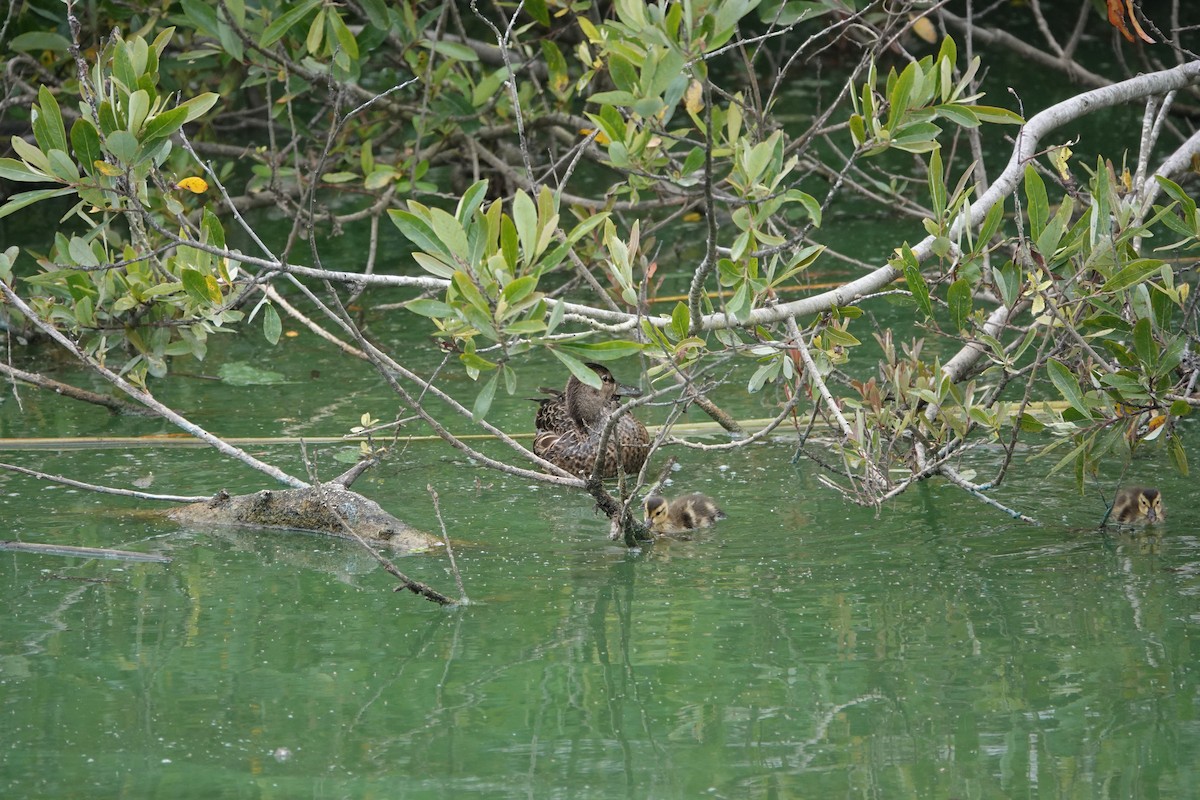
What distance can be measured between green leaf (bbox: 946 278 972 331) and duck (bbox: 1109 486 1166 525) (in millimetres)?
1061

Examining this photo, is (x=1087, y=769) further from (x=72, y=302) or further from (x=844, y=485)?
(x=72, y=302)

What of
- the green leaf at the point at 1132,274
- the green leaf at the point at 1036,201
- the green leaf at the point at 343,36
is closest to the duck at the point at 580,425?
the green leaf at the point at 343,36

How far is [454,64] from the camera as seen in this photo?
8.23 meters

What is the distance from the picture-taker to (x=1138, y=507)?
5.13 metres

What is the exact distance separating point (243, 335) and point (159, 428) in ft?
5.04

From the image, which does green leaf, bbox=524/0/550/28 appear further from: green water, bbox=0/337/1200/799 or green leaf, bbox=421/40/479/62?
green water, bbox=0/337/1200/799

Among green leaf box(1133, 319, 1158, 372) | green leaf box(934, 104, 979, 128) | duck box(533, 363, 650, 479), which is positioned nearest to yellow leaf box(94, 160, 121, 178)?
green leaf box(934, 104, 979, 128)

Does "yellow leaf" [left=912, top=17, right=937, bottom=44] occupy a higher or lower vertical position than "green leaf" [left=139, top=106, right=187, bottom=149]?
higher

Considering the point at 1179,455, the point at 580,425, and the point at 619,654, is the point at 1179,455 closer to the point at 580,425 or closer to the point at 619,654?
the point at 619,654

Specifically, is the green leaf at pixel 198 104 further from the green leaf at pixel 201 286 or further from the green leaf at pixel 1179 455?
the green leaf at pixel 1179 455

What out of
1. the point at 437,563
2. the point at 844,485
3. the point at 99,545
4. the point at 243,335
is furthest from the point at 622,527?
the point at 243,335

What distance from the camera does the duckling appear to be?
5.39 metres

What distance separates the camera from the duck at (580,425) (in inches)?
261

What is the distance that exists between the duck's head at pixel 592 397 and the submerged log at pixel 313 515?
1544mm
